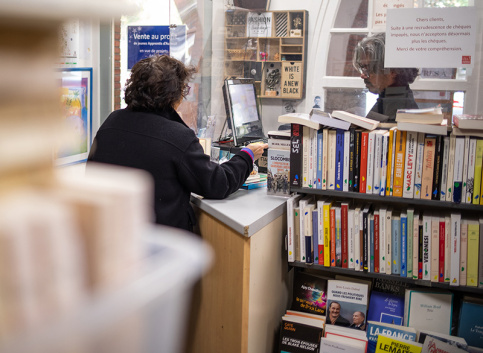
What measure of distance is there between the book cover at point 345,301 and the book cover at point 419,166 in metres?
0.63

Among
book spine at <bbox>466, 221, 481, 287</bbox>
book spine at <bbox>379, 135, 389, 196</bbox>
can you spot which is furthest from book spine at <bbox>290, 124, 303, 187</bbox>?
book spine at <bbox>466, 221, 481, 287</bbox>

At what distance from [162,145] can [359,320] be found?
1.41 metres

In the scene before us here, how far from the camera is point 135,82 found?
2.62 metres

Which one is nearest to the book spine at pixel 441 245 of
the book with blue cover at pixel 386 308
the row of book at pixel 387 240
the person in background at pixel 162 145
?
the row of book at pixel 387 240

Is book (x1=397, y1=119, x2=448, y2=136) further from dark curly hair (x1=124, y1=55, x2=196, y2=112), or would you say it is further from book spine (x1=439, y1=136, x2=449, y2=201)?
dark curly hair (x1=124, y1=55, x2=196, y2=112)

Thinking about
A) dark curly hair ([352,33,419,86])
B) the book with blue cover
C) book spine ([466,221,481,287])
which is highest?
dark curly hair ([352,33,419,86])

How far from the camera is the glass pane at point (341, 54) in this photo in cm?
449

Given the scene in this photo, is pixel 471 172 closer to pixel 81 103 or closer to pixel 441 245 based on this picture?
pixel 441 245

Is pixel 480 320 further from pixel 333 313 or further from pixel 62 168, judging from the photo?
pixel 62 168

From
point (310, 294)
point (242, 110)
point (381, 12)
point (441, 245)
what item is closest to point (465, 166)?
point (441, 245)

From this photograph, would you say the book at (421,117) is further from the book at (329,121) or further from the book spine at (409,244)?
the book spine at (409,244)

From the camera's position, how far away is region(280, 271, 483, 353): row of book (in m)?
2.77

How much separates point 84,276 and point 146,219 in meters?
0.11

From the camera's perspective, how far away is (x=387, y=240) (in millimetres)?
2771
